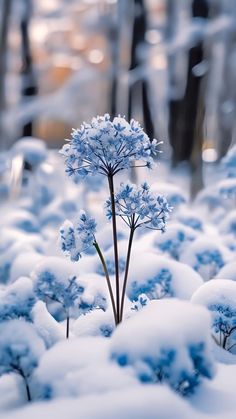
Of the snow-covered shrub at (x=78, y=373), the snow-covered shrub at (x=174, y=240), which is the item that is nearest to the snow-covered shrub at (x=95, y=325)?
the snow-covered shrub at (x=78, y=373)

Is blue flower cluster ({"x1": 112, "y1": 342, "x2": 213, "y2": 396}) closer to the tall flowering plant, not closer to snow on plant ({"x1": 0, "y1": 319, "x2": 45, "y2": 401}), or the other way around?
snow on plant ({"x1": 0, "y1": 319, "x2": 45, "y2": 401})

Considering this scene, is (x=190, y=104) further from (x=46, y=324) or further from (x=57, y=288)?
(x=46, y=324)

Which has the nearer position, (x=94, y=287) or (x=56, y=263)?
(x=56, y=263)

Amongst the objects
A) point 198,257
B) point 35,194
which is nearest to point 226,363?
point 198,257

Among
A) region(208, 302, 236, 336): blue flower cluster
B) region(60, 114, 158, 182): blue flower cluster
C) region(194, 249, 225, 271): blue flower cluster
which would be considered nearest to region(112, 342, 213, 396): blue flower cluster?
Answer: region(208, 302, 236, 336): blue flower cluster

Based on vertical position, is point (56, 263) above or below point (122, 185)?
below

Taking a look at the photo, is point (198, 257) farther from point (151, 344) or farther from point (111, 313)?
point (151, 344)

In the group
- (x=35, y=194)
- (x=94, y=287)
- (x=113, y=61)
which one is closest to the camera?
(x=94, y=287)
